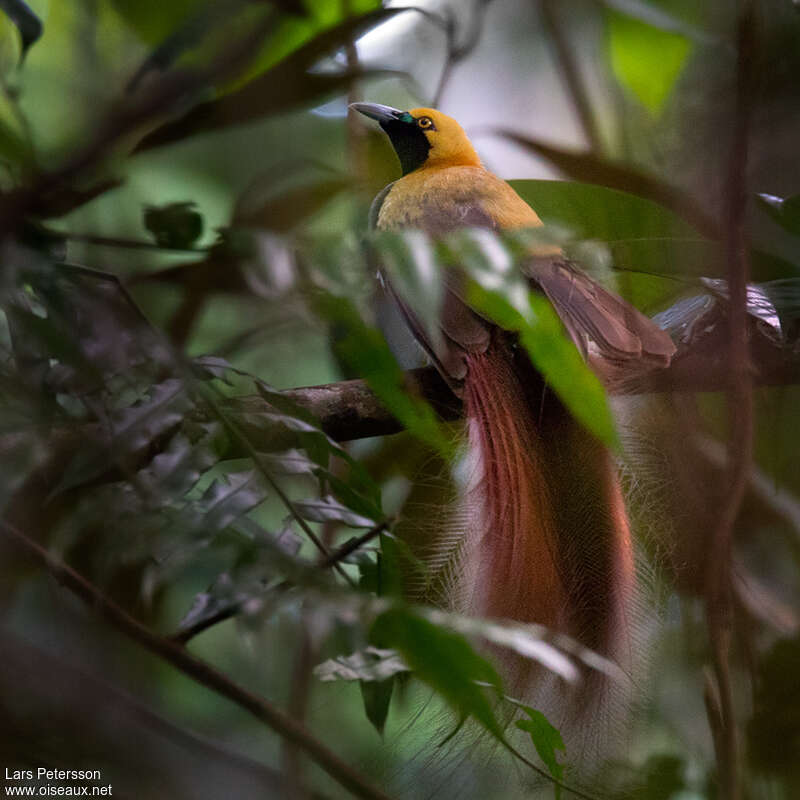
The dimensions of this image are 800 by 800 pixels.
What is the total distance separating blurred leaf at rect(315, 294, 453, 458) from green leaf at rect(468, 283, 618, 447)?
3.2 inches

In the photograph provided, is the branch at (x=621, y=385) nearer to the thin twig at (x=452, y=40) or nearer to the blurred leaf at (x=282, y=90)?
the blurred leaf at (x=282, y=90)

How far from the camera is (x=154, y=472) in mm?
448

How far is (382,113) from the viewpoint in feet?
2.38

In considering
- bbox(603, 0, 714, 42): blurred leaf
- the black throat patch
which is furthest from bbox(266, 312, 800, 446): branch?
bbox(603, 0, 714, 42): blurred leaf

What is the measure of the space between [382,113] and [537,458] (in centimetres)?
35

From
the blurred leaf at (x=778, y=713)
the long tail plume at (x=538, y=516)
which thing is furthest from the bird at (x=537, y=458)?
the blurred leaf at (x=778, y=713)

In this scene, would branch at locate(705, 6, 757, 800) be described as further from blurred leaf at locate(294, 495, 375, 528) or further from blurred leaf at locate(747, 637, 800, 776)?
blurred leaf at locate(294, 495, 375, 528)

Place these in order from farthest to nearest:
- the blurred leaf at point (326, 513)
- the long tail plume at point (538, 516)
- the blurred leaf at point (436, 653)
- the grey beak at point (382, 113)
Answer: the grey beak at point (382, 113)
the long tail plume at point (538, 516)
the blurred leaf at point (326, 513)
the blurred leaf at point (436, 653)

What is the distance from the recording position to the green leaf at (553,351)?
53 centimetres

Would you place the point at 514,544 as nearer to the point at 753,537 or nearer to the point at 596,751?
the point at 596,751

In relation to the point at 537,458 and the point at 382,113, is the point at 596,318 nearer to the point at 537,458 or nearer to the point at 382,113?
the point at 537,458

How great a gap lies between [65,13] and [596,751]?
26.6 inches

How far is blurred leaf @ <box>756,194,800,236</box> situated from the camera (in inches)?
32.1

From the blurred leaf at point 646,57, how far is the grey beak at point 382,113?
26cm
